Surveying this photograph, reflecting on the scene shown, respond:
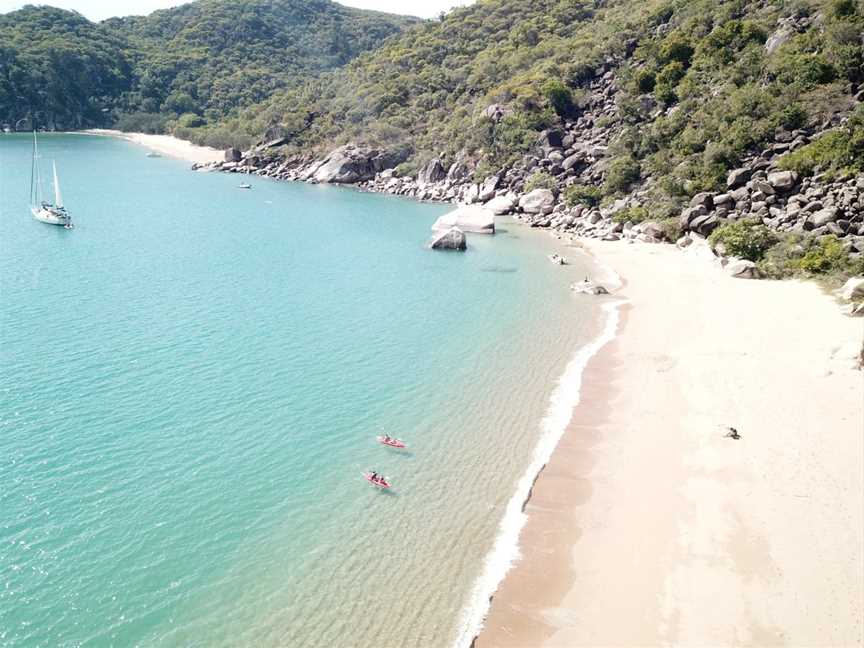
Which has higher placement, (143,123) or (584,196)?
(143,123)

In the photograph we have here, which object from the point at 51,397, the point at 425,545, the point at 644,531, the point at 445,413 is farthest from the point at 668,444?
the point at 51,397

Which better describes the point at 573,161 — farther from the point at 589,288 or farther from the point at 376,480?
the point at 376,480

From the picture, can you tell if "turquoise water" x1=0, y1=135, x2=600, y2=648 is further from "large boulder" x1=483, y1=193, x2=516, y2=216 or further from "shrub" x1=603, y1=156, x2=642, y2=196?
"large boulder" x1=483, y1=193, x2=516, y2=216

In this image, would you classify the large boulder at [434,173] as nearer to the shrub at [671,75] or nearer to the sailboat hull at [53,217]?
the shrub at [671,75]

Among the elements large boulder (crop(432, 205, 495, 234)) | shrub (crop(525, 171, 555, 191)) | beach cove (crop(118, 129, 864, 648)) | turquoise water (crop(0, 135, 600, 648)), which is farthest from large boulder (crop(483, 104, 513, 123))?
beach cove (crop(118, 129, 864, 648))

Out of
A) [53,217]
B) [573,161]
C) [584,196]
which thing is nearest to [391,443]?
[53,217]

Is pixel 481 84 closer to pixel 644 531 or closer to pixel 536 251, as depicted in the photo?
pixel 536 251

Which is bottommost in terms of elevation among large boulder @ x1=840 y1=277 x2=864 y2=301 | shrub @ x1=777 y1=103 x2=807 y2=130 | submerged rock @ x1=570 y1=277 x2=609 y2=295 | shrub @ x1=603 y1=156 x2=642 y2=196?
submerged rock @ x1=570 y1=277 x2=609 y2=295
